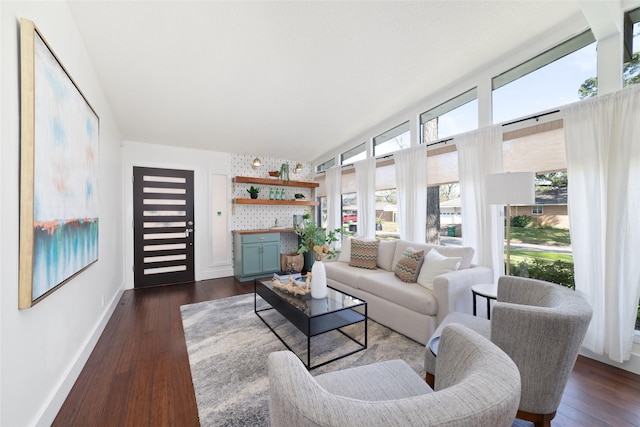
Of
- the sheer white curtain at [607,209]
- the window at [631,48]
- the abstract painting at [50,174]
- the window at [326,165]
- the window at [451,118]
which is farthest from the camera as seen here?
the window at [326,165]

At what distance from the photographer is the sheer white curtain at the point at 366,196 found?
443 centimetres

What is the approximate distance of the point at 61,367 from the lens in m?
1.72

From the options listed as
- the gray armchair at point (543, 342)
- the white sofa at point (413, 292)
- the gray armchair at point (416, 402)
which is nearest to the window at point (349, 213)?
the white sofa at point (413, 292)

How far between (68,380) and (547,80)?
4.75m

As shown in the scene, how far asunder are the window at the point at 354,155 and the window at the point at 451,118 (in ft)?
4.08

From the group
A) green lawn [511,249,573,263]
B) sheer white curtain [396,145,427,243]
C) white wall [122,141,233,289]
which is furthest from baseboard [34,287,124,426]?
green lawn [511,249,573,263]

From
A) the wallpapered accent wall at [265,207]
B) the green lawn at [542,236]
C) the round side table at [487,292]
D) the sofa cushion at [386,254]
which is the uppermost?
the wallpapered accent wall at [265,207]

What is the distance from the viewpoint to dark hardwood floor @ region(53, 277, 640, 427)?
1.58 metres

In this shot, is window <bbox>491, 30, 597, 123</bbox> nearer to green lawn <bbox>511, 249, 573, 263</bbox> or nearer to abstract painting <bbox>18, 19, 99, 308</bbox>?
green lawn <bbox>511, 249, 573, 263</bbox>

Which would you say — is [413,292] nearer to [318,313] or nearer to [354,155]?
[318,313]

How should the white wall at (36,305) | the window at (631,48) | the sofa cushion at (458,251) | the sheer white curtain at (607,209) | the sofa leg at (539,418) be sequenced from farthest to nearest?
the sofa cushion at (458,251), the window at (631,48), the sheer white curtain at (607,209), the sofa leg at (539,418), the white wall at (36,305)

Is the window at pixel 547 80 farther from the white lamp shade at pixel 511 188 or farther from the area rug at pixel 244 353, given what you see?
the area rug at pixel 244 353

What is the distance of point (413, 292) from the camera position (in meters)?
2.55

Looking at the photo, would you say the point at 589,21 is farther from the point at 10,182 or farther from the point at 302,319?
the point at 10,182
